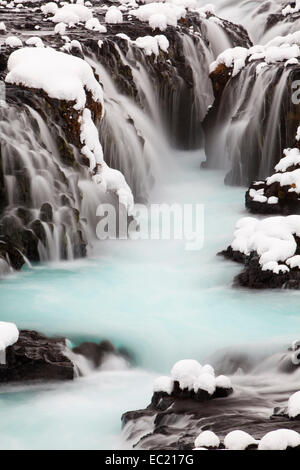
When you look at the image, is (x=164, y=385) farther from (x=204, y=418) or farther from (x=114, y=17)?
(x=114, y=17)

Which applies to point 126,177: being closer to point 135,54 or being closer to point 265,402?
point 135,54

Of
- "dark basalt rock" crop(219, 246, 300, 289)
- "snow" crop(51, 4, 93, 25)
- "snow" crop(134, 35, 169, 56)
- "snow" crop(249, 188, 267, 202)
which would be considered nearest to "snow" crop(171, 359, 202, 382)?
"dark basalt rock" crop(219, 246, 300, 289)

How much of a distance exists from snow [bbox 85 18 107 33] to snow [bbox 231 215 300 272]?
25.2 ft

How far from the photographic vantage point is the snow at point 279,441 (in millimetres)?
5895

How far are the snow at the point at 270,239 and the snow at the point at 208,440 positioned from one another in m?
4.61

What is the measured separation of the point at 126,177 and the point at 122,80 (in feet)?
8.39

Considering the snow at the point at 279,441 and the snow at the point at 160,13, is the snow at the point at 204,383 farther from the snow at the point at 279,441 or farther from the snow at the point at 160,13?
the snow at the point at 160,13

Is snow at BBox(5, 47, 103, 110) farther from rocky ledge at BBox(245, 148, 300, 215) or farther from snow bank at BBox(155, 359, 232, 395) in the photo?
snow bank at BBox(155, 359, 232, 395)

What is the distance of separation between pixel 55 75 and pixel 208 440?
801cm

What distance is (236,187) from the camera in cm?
1588

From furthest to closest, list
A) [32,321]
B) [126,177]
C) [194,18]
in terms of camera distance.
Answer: [194,18] < [126,177] < [32,321]

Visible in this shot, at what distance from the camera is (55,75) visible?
13000 millimetres

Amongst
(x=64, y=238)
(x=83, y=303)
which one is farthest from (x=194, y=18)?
(x=83, y=303)

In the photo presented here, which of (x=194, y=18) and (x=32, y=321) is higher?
(x=194, y=18)
